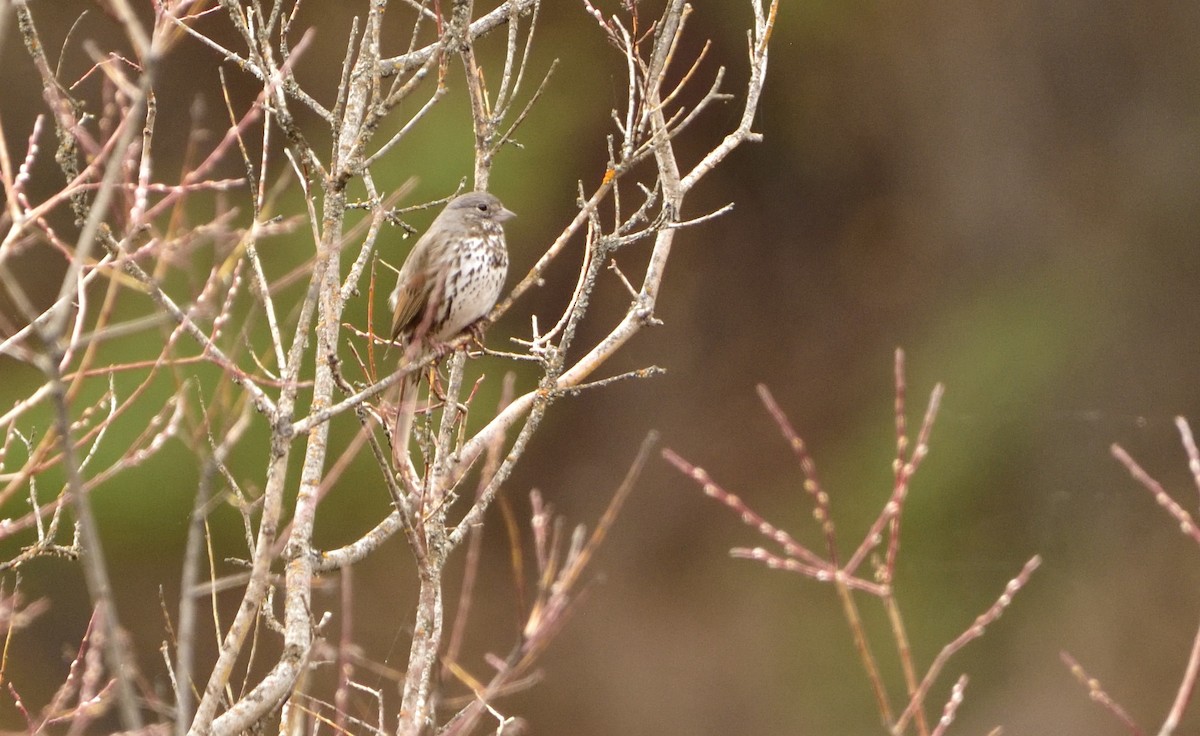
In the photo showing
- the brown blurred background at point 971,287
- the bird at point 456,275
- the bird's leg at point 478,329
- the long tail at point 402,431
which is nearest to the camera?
the long tail at point 402,431

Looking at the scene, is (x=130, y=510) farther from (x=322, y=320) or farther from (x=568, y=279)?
(x=322, y=320)

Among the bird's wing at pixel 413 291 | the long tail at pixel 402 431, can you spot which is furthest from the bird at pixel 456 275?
the long tail at pixel 402 431

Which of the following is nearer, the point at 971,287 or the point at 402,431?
the point at 402,431

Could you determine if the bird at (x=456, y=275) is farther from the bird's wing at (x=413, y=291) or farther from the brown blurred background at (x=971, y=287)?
the brown blurred background at (x=971, y=287)

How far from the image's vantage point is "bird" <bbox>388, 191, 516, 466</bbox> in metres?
4.25

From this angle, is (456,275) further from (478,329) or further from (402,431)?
(402,431)

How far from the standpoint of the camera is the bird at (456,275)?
4246 mm

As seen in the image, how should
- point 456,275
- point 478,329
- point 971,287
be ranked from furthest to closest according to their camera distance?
point 971,287
point 456,275
point 478,329

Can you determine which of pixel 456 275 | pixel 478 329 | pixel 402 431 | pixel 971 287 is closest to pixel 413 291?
pixel 456 275

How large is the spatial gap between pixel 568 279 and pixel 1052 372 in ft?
11.0

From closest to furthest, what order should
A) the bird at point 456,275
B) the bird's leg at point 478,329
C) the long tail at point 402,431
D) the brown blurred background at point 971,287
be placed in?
the long tail at point 402,431 → the bird's leg at point 478,329 → the bird at point 456,275 → the brown blurred background at point 971,287

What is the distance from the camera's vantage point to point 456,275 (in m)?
4.26

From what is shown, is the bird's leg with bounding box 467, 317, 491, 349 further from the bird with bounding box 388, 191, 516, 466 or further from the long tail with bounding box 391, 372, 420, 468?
the long tail with bounding box 391, 372, 420, 468

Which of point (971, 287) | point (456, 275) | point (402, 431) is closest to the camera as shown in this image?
point (402, 431)
